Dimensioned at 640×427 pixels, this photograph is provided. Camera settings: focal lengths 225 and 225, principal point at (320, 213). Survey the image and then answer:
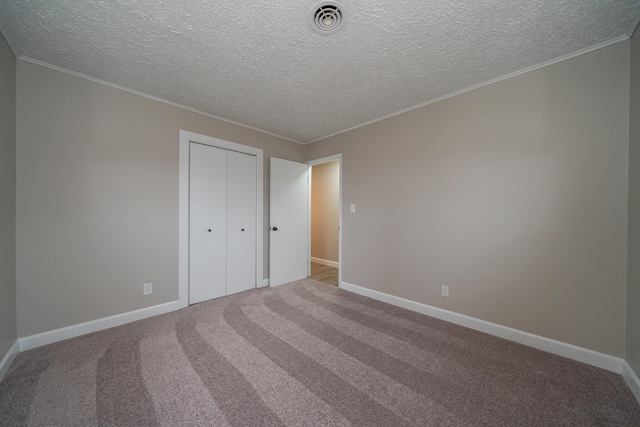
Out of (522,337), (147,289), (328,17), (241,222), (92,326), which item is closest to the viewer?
(328,17)

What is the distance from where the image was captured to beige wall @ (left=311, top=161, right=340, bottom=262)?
5.13m

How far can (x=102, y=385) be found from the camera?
1.56m

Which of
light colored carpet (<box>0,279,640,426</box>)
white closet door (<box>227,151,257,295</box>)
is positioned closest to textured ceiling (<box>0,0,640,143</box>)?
white closet door (<box>227,151,257,295</box>)

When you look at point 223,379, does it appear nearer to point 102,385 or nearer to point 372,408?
point 102,385

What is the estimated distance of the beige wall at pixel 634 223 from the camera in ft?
5.08

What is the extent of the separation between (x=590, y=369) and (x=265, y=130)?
4.37 meters

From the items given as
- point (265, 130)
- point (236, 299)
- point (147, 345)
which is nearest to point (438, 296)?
point (236, 299)

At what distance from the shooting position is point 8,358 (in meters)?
1.73

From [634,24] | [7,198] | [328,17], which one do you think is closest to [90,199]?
[7,198]

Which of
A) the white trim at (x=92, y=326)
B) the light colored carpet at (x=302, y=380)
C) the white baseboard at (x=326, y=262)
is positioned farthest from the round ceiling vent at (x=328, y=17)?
the white baseboard at (x=326, y=262)

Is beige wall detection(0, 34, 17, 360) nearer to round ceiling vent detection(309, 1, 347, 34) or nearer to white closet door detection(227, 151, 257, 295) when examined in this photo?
white closet door detection(227, 151, 257, 295)

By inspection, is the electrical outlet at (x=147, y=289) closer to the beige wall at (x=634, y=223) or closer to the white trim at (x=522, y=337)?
the white trim at (x=522, y=337)

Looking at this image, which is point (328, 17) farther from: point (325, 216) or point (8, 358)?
point (325, 216)

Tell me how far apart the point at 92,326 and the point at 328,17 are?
344 cm
